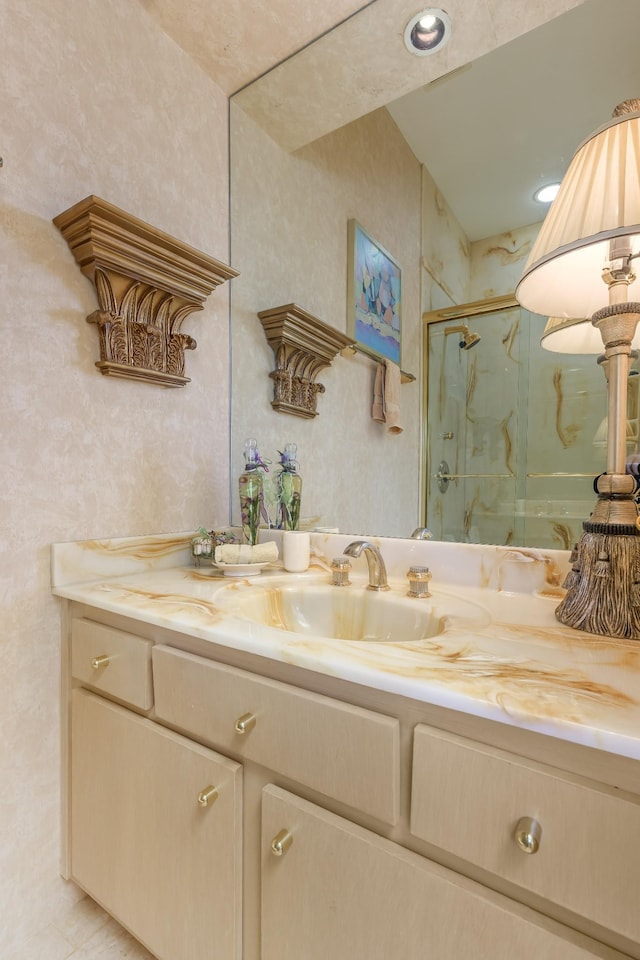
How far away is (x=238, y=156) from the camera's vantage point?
1.42 m

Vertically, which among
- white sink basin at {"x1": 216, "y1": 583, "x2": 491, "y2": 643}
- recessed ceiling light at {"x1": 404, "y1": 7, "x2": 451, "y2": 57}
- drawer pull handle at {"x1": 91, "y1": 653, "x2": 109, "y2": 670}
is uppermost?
recessed ceiling light at {"x1": 404, "y1": 7, "x2": 451, "y2": 57}

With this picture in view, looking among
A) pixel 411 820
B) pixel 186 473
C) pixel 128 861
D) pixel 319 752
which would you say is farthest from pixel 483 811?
pixel 186 473

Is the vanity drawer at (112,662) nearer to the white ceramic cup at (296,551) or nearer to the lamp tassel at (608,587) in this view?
the white ceramic cup at (296,551)

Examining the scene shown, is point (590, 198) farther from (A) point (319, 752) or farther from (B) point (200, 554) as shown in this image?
(B) point (200, 554)

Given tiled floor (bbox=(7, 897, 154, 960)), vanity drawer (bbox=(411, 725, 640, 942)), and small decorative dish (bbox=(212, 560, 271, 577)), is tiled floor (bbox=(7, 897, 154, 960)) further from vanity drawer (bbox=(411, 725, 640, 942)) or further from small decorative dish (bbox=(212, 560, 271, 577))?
vanity drawer (bbox=(411, 725, 640, 942))

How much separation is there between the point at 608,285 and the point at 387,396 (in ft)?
1.78

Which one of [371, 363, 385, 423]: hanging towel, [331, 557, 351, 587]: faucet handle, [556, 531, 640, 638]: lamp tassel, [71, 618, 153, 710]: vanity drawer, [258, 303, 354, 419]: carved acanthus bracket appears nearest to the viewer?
[556, 531, 640, 638]: lamp tassel

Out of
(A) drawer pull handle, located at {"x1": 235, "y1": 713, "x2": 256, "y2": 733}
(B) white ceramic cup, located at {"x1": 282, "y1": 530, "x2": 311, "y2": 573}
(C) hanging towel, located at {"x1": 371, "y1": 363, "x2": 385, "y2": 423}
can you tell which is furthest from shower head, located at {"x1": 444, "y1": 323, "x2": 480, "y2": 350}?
(A) drawer pull handle, located at {"x1": 235, "y1": 713, "x2": 256, "y2": 733}

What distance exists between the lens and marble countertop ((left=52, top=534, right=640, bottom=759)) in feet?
1.54

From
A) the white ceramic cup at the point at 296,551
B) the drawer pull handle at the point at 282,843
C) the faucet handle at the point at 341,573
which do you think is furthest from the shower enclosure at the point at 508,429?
the drawer pull handle at the point at 282,843

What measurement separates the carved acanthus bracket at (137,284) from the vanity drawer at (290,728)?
703 millimetres

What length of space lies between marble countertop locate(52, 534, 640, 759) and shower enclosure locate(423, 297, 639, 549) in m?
0.07

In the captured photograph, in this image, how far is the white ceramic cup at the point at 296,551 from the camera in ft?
3.91

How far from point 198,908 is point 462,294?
127 cm
